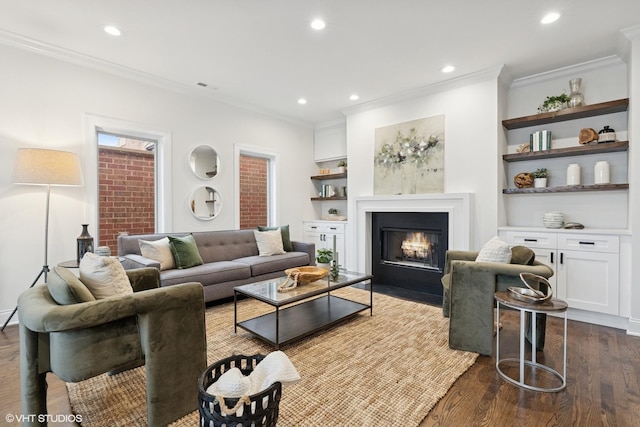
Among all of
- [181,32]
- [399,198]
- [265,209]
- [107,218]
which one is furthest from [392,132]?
[107,218]

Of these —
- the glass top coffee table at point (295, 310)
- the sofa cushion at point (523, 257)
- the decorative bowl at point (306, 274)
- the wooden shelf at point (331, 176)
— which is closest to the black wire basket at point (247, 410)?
the glass top coffee table at point (295, 310)

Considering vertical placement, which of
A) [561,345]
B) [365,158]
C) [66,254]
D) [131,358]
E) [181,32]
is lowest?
[561,345]

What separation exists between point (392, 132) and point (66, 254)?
4.30 m

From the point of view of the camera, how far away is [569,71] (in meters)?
3.45

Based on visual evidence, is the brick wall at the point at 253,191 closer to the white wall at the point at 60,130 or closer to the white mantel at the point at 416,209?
the white wall at the point at 60,130

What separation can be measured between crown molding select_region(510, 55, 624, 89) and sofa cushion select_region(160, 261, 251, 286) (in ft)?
13.5

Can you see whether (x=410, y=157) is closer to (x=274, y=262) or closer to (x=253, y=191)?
(x=274, y=262)

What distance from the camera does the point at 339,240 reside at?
5152 millimetres

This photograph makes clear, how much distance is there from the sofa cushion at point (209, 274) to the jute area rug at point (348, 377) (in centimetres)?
48

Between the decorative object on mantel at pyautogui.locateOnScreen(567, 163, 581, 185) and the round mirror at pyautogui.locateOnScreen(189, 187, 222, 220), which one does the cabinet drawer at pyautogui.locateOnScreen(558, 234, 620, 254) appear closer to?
the decorative object on mantel at pyautogui.locateOnScreen(567, 163, 581, 185)

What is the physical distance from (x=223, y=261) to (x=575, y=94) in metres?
4.59

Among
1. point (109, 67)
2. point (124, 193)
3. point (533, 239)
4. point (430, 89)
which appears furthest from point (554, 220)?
point (109, 67)

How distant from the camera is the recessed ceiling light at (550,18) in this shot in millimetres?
2525

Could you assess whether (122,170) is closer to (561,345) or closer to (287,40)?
(287,40)
